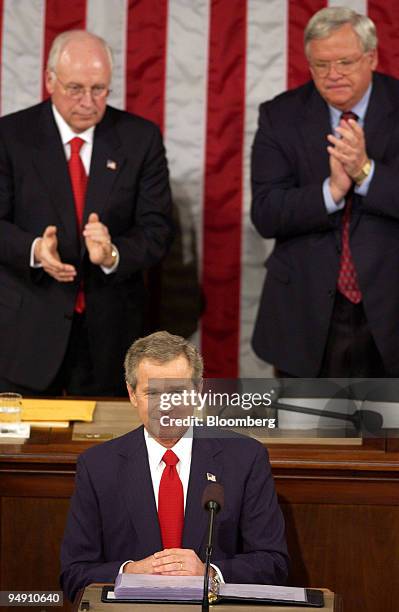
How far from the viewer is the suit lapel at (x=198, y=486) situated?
3.44 meters

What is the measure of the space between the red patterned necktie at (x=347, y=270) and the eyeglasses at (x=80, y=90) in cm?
93

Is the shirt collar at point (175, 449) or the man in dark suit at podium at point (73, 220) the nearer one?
the shirt collar at point (175, 449)

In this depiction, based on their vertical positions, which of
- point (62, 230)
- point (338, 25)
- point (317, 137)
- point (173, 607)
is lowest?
point (173, 607)

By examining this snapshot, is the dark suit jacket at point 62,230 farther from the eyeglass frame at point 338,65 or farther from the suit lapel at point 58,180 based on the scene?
the eyeglass frame at point 338,65

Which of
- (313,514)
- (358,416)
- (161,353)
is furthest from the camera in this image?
(358,416)

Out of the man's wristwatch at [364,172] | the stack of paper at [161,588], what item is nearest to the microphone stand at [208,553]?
the stack of paper at [161,588]

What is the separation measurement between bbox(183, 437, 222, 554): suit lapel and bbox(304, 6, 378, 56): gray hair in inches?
78.5

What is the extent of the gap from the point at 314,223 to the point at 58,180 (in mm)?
986

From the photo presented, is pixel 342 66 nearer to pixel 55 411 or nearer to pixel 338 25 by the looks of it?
pixel 338 25

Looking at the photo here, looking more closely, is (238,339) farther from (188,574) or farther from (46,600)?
(188,574)

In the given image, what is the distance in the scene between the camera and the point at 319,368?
203 inches

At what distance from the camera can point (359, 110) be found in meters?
5.11

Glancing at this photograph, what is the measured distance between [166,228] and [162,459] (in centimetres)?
181

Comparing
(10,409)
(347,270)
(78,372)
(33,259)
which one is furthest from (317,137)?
(10,409)
